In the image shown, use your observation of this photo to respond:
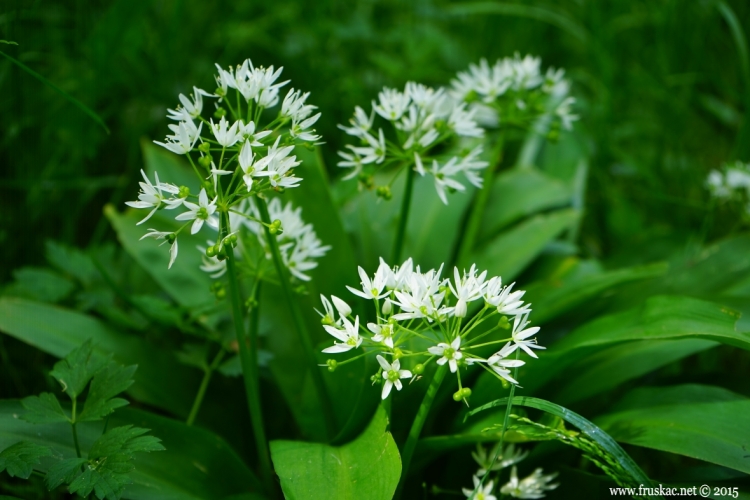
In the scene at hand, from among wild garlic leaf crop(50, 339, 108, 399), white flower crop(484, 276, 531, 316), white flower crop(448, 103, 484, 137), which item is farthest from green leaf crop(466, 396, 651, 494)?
wild garlic leaf crop(50, 339, 108, 399)

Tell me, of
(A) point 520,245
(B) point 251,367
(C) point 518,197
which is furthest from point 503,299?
(C) point 518,197

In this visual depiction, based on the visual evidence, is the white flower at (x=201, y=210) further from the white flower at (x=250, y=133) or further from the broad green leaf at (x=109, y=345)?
the broad green leaf at (x=109, y=345)

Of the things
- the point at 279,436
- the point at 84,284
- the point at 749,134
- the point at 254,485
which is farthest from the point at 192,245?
the point at 749,134

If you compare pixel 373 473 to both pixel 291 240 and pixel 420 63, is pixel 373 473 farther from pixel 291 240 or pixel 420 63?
pixel 420 63

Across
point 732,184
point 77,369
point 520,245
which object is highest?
point 732,184

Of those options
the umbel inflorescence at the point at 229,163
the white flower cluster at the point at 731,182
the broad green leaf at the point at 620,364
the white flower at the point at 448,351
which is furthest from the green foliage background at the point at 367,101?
the umbel inflorescence at the point at 229,163

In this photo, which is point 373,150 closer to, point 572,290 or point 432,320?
point 432,320
